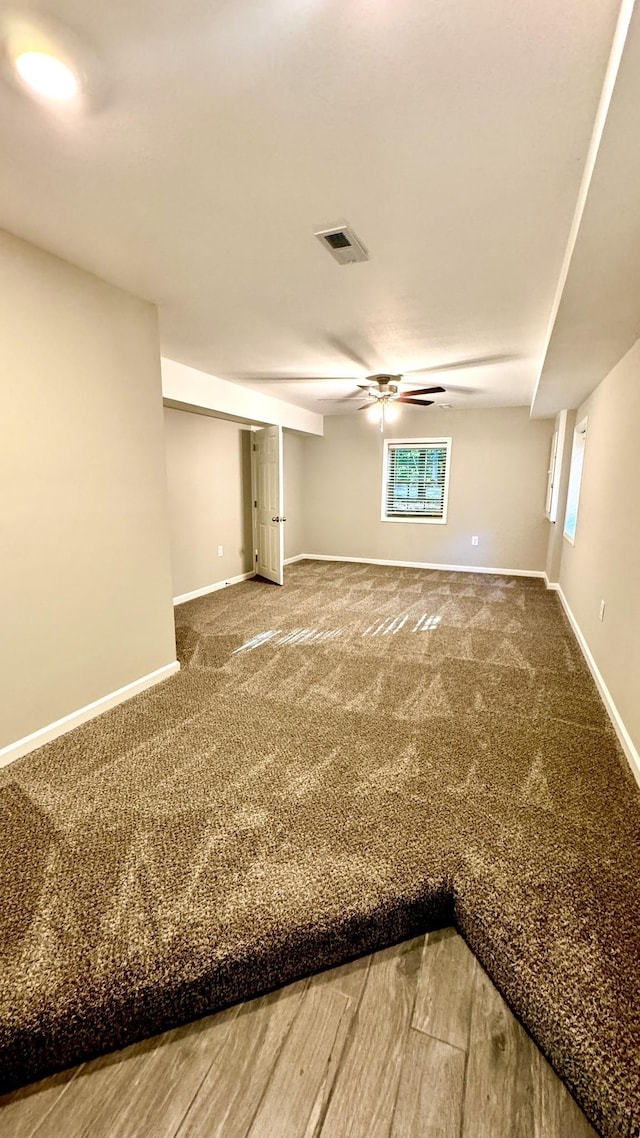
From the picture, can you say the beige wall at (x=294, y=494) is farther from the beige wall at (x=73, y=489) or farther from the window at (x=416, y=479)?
the beige wall at (x=73, y=489)

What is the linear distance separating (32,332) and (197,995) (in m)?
2.62

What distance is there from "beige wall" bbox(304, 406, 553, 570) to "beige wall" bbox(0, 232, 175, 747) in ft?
15.1

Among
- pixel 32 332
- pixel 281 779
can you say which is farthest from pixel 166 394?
pixel 281 779

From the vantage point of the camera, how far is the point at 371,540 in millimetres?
7281

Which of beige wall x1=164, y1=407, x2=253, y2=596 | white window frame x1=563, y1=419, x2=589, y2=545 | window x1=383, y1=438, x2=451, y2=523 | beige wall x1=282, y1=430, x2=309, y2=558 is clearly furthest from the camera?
beige wall x1=282, y1=430, x2=309, y2=558

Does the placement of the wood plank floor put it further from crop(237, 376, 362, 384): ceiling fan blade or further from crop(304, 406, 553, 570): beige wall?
crop(304, 406, 553, 570): beige wall

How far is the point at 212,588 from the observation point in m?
5.54

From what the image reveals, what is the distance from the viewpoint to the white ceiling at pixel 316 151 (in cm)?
110

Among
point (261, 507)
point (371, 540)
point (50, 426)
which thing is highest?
point (50, 426)

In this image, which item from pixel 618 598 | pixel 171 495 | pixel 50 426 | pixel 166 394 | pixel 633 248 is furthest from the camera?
pixel 171 495

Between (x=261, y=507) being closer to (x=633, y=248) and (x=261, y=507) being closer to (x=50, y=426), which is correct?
(x=50, y=426)

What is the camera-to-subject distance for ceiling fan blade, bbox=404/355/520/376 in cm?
382

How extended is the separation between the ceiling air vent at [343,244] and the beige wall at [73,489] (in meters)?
1.25

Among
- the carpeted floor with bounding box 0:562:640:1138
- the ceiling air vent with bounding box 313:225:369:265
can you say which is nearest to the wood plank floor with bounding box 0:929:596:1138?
the carpeted floor with bounding box 0:562:640:1138
